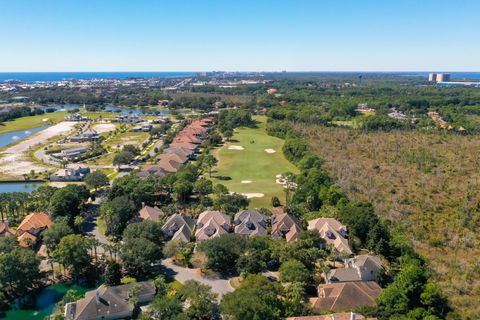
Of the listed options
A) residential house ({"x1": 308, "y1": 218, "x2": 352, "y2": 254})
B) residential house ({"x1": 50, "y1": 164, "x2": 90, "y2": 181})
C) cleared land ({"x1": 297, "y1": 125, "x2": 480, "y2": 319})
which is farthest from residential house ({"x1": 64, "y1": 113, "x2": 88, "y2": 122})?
residential house ({"x1": 308, "y1": 218, "x2": 352, "y2": 254})

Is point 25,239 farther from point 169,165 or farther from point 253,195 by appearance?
point 169,165

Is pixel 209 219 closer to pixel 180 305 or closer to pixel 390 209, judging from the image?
pixel 180 305

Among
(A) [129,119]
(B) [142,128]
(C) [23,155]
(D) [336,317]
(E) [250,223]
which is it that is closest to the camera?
(D) [336,317]

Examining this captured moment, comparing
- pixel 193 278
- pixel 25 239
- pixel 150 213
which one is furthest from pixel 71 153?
pixel 193 278

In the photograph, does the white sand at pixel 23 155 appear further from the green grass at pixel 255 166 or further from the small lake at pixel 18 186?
the green grass at pixel 255 166

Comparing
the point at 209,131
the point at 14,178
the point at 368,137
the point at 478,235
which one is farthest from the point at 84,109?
the point at 478,235
